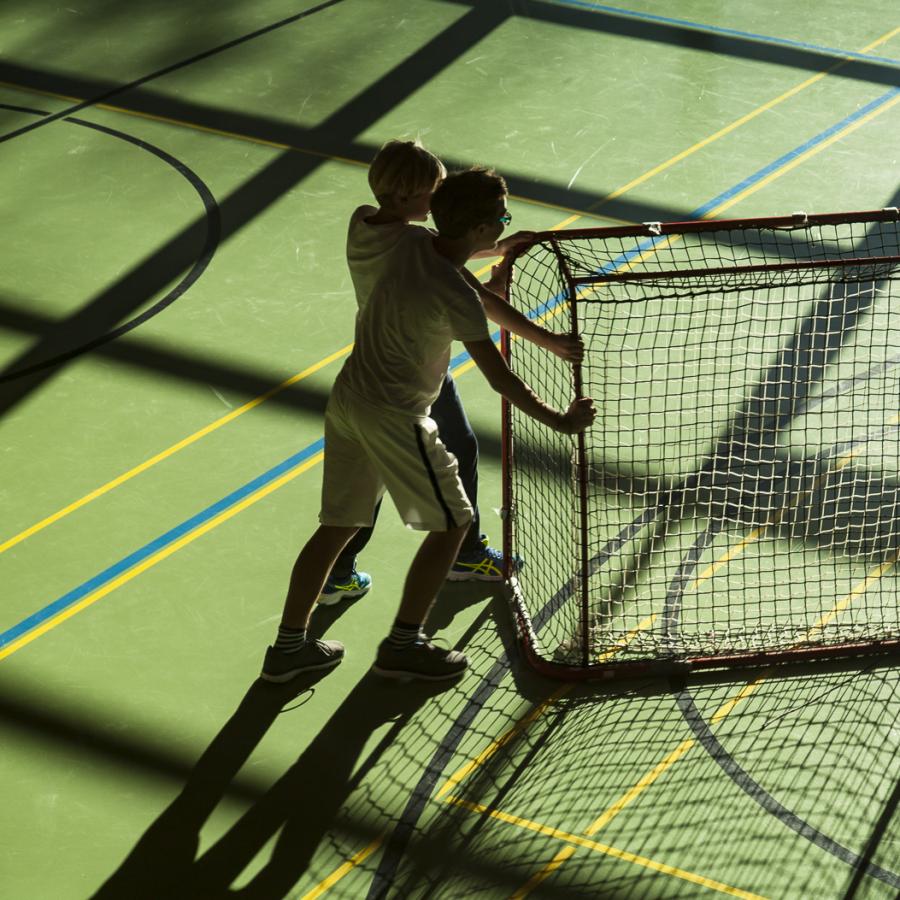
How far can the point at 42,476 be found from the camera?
6.40 m

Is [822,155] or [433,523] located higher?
[433,523]

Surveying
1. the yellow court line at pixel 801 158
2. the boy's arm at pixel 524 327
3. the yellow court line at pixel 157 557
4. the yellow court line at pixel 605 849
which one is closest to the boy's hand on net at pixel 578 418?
the boy's arm at pixel 524 327

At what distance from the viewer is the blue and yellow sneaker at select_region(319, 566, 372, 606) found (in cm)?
557

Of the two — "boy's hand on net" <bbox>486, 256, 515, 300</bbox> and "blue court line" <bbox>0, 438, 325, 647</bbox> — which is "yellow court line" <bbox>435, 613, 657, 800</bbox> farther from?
"blue court line" <bbox>0, 438, 325, 647</bbox>

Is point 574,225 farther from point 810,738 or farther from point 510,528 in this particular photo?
point 810,738

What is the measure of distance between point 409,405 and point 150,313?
3.48m

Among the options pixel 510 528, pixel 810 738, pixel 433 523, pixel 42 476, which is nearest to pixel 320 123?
pixel 42 476

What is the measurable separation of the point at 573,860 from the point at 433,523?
119 centimetres

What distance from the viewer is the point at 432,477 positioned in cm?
467

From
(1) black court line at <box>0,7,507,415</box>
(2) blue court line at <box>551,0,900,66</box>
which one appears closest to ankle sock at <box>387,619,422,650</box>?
(1) black court line at <box>0,7,507,415</box>

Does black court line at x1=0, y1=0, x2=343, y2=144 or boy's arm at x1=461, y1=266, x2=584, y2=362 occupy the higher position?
boy's arm at x1=461, y1=266, x2=584, y2=362

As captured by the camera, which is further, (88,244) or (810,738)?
(88,244)

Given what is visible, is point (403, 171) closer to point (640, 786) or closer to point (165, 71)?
point (640, 786)

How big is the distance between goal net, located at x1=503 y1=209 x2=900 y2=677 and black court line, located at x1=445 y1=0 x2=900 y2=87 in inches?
151
